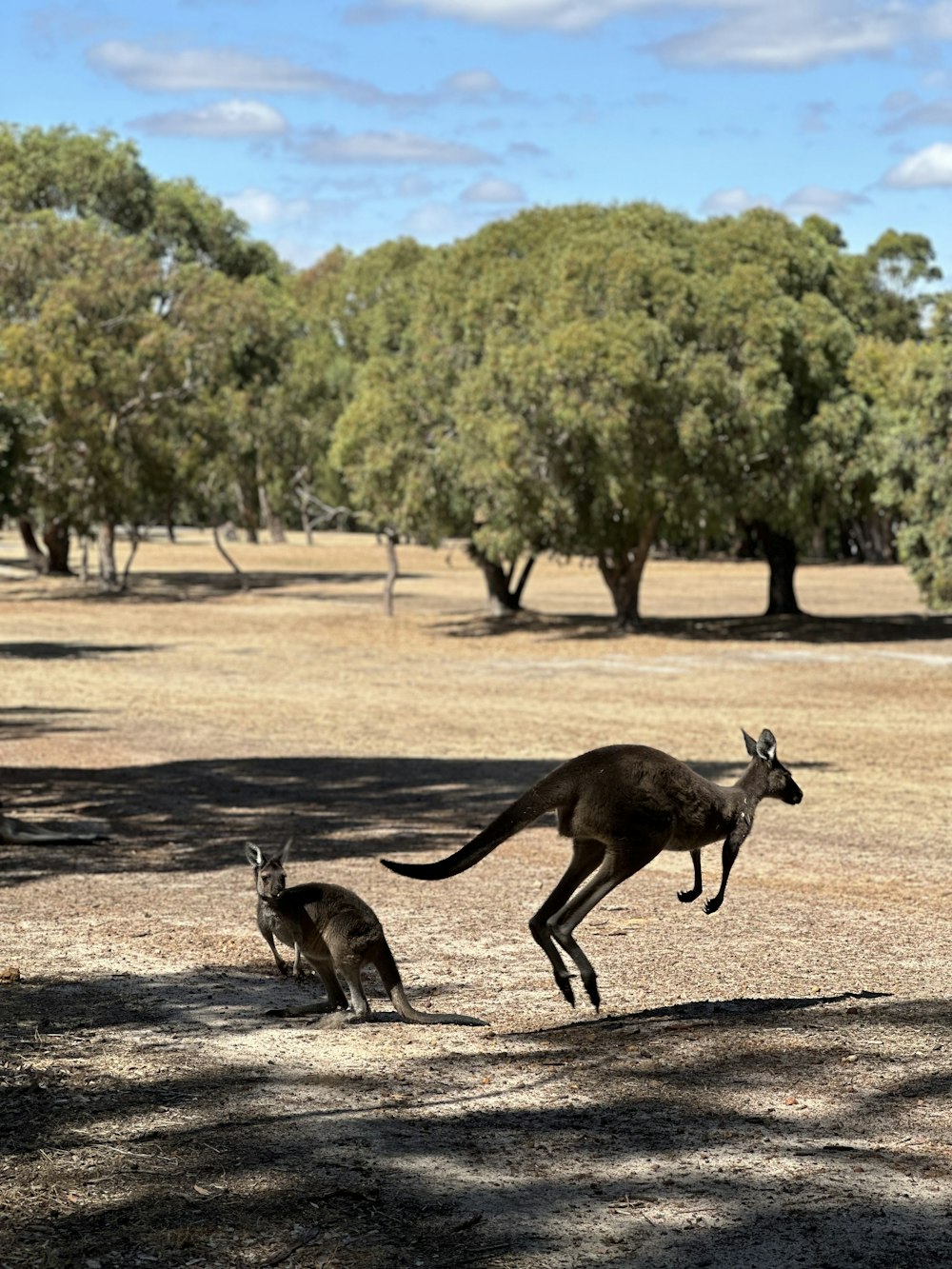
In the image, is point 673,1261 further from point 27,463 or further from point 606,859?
point 27,463

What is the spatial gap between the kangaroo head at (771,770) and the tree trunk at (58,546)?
5268 centimetres

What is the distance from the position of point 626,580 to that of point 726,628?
3476mm

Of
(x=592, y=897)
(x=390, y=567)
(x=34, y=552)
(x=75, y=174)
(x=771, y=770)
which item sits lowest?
(x=592, y=897)

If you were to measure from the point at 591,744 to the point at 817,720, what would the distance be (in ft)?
14.8

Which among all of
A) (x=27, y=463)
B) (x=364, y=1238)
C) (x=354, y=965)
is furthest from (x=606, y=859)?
(x=27, y=463)

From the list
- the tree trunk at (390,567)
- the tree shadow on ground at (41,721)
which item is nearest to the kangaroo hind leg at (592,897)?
the tree shadow on ground at (41,721)

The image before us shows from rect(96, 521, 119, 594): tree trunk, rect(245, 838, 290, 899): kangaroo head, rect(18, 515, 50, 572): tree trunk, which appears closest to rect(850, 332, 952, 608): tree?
rect(96, 521, 119, 594): tree trunk

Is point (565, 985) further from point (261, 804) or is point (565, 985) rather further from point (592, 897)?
point (261, 804)

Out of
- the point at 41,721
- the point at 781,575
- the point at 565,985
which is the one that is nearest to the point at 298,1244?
the point at 565,985

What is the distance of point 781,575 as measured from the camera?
155ft

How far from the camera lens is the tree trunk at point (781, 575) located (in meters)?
46.9

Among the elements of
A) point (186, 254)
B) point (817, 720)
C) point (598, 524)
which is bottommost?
point (817, 720)

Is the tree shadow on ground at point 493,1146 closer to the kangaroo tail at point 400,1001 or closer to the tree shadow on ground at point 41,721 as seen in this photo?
the kangaroo tail at point 400,1001

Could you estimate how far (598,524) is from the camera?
124 feet
